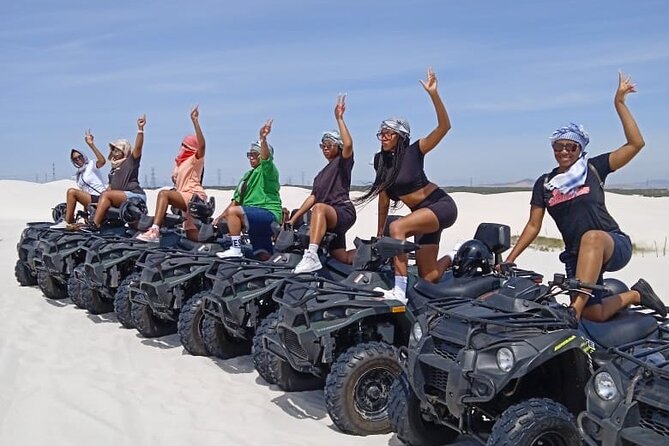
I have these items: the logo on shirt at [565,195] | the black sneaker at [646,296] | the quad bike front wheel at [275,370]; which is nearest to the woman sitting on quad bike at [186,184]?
the quad bike front wheel at [275,370]

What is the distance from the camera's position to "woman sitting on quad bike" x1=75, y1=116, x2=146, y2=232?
34.6 ft

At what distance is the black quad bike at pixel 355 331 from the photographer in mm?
5500

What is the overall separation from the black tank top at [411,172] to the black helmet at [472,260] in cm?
61

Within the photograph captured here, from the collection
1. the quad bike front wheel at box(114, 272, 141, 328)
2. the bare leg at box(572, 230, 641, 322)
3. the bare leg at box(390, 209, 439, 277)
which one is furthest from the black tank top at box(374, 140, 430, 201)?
the quad bike front wheel at box(114, 272, 141, 328)

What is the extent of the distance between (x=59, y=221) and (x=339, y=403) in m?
8.11

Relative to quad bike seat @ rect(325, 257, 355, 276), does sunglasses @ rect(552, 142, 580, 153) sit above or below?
above

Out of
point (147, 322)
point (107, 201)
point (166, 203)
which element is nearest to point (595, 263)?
point (147, 322)

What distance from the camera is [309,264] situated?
707 cm

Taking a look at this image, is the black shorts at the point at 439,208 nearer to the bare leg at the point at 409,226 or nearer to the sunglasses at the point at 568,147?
the bare leg at the point at 409,226

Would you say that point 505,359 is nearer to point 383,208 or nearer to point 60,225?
point 383,208

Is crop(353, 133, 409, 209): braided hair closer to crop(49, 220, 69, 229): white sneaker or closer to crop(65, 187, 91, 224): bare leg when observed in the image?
crop(65, 187, 91, 224): bare leg

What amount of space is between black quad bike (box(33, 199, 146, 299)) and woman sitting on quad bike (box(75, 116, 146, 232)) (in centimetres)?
14

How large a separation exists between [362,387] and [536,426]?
1678 millimetres

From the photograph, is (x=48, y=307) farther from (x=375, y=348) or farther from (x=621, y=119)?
(x=621, y=119)
